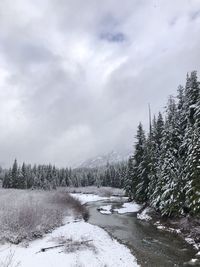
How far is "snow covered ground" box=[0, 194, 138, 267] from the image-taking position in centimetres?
1895

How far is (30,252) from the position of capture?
21.0 meters

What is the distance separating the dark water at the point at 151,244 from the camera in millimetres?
21484

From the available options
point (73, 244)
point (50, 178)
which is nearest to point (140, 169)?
point (73, 244)

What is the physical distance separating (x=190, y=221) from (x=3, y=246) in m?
19.1

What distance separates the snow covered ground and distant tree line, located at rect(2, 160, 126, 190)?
71.7 meters

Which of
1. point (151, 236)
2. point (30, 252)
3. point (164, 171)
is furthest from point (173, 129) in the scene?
point (30, 252)

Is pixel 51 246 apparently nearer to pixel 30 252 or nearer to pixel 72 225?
pixel 30 252

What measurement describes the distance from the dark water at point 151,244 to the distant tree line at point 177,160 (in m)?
3.65

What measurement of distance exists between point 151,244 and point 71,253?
8718 millimetres

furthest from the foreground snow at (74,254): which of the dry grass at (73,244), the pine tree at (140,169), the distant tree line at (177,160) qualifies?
the pine tree at (140,169)

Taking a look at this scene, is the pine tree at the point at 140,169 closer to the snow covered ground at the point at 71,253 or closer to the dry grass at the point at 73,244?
the snow covered ground at the point at 71,253

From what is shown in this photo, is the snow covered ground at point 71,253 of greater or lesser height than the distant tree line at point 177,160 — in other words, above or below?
below

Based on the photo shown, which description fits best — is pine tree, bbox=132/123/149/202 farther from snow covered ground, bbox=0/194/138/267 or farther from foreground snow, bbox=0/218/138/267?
foreground snow, bbox=0/218/138/267

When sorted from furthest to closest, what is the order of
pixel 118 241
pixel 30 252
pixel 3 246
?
pixel 118 241 → pixel 3 246 → pixel 30 252
